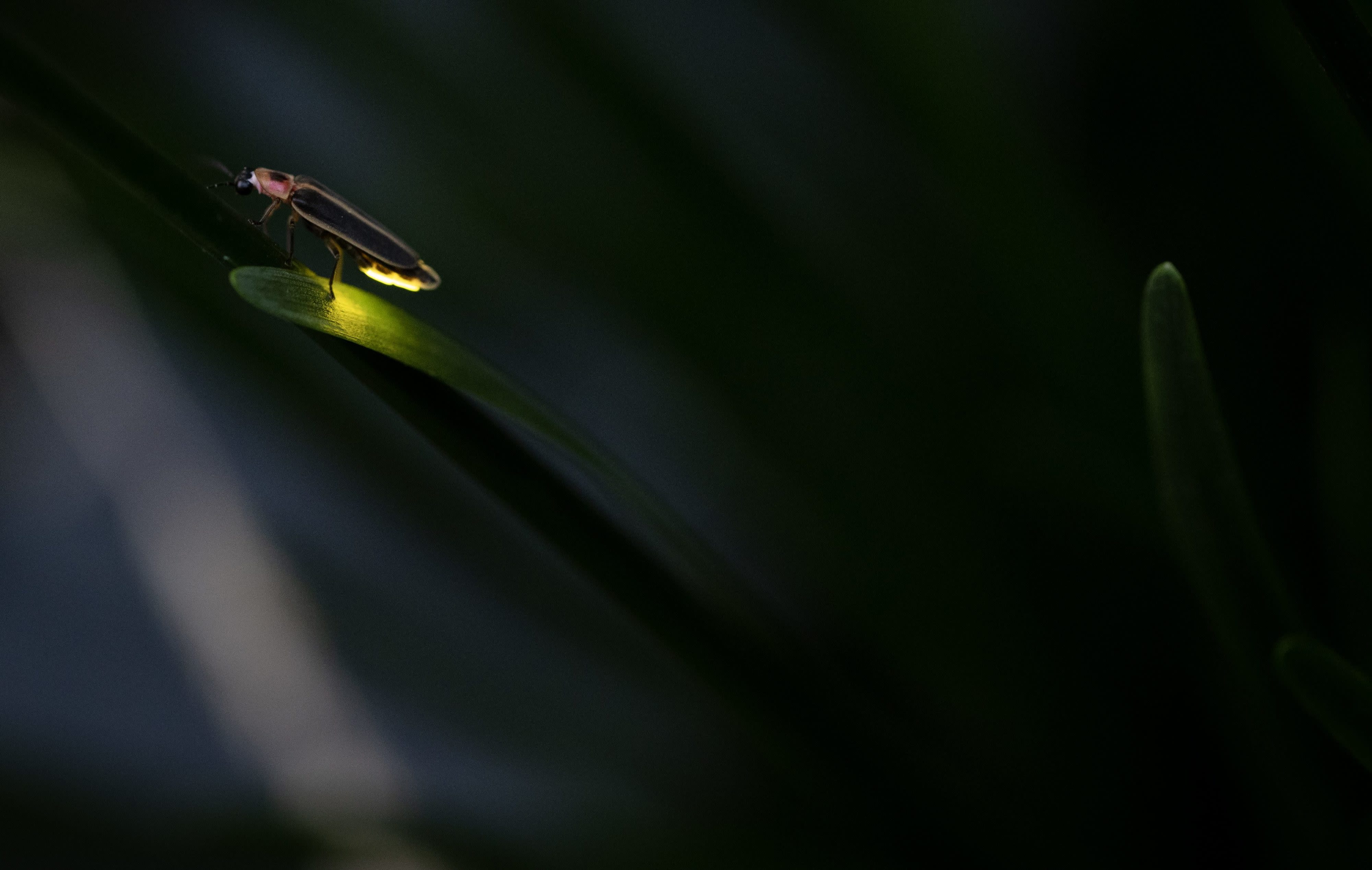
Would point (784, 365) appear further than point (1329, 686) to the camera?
Yes

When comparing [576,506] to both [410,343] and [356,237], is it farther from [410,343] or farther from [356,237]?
[356,237]

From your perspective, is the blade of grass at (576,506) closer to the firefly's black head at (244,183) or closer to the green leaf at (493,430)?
the green leaf at (493,430)

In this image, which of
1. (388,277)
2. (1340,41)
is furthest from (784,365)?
(1340,41)

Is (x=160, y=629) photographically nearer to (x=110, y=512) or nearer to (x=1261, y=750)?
(x=110, y=512)

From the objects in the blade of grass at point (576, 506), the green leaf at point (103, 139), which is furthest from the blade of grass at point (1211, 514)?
the green leaf at point (103, 139)

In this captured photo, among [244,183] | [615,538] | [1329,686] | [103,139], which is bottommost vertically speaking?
[1329,686]

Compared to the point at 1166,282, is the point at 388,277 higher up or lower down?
higher up
